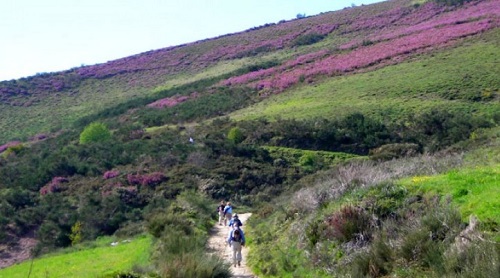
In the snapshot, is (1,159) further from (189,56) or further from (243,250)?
(189,56)

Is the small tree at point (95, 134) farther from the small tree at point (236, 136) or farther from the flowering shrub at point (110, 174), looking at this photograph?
the small tree at point (236, 136)

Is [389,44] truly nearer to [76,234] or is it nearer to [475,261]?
[76,234]

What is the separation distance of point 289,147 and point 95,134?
17419 millimetres

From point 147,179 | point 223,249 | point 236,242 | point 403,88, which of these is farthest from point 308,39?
point 236,242

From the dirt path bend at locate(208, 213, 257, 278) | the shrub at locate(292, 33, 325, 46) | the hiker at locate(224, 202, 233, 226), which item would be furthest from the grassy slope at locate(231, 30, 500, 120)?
the shrub at locate(292, 33, 325, 46)

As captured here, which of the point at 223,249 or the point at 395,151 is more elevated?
the point at 223,249

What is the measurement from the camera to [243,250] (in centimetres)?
1916

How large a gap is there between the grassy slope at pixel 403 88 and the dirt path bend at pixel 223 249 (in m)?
20.1

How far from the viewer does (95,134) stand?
5044 cm

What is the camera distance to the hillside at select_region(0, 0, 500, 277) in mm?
12586

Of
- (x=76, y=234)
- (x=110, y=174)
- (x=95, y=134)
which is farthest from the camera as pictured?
(x=95, y=134)

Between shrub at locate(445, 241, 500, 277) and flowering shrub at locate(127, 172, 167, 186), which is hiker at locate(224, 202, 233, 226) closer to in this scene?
flowering shrub at locate(127, 172, 167, 186)

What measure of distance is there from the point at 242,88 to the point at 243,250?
139 feet

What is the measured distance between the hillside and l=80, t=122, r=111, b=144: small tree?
15cm
